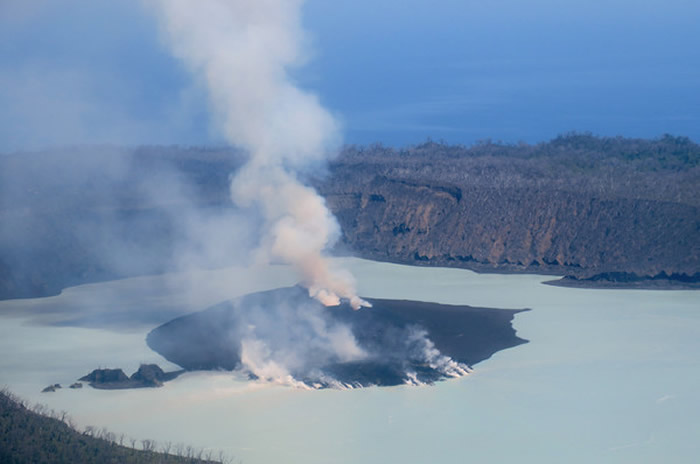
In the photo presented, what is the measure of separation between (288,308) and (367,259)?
1744 centimetres

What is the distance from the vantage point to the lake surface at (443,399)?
1958cm

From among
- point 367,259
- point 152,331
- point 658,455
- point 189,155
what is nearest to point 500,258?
point 367,259

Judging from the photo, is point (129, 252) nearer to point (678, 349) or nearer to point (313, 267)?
point (313, 267)

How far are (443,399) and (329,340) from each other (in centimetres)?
Answer: 525

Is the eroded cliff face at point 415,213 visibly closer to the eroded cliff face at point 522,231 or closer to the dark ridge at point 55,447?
the eroded cliff face at point 522,231

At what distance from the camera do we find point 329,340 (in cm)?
2717

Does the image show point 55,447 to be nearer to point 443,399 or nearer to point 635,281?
point 443,399

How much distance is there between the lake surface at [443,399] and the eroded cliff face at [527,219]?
6438 millimetres

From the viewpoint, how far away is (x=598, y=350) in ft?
89.5

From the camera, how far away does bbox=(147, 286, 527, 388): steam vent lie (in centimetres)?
2491

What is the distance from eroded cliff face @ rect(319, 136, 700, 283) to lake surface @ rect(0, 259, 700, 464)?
253 inches

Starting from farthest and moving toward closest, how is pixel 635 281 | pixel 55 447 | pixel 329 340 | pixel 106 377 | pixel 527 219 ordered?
pixel 527 219
pixel 635 281
pixel 329 340
pixel 106 377
pixel 55 447

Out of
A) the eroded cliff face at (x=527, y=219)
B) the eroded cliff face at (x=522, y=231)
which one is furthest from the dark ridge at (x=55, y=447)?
the eroded cliff face at (x=522, y=231)

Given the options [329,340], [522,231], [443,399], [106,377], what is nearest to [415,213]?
[522,231]
